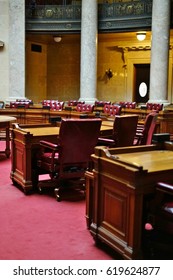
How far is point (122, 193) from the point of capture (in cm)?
299

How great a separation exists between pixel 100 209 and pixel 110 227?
0.71 feet

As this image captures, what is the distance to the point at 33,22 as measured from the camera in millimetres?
14977

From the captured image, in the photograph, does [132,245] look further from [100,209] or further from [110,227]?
[100,209]

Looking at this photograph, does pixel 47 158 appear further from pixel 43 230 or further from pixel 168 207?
pixel 168 207

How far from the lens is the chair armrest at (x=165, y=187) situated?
2766mm

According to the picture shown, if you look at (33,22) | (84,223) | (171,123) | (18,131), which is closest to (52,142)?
(18,131)

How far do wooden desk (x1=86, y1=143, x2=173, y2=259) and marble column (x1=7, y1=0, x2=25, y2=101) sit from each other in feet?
37.1

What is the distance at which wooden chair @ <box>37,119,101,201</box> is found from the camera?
474cm

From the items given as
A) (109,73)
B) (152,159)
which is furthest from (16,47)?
(152,159)

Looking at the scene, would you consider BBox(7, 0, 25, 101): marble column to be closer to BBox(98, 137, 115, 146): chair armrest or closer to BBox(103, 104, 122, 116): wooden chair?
BBox(103, 104, 122, 116): wooden chair

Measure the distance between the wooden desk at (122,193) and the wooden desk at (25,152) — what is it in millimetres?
1679

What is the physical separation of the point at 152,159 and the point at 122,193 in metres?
0.59

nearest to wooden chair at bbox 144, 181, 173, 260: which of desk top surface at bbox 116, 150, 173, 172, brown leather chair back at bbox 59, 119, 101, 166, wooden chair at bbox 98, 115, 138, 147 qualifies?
desk top surface at bbox 116, 150, 173, 172

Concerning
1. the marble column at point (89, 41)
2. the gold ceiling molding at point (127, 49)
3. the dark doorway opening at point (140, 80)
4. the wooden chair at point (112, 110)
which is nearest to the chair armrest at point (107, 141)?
the wooden chair at point (112, 110)
